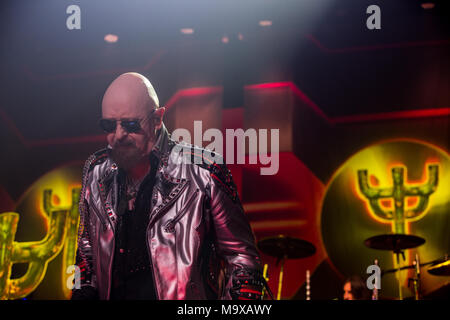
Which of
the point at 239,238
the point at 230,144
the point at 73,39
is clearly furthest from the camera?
the point at 73,39

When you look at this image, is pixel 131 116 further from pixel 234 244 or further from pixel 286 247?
pixel 286 247

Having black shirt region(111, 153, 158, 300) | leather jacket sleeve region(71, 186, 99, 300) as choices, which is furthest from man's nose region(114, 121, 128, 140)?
leather jacket sleeve region(71, 186, 99, 300)

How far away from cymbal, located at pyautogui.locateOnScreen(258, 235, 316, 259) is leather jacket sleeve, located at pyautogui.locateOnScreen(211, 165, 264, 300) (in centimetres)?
367

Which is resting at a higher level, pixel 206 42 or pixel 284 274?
pixel 206 42

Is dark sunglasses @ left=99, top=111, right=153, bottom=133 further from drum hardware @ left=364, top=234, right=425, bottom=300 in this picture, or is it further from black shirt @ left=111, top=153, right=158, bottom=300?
drum hardware @ left=364, top=234, right=425, bottom=300

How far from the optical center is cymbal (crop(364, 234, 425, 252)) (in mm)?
5641

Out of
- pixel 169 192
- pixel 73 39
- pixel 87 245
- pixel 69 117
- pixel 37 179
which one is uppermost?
pixel 73 39

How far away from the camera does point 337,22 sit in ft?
20.7

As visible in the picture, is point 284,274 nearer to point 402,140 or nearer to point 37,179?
point 402,140

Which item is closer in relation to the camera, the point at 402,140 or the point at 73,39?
the point at 402,140

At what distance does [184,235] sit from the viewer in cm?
212
